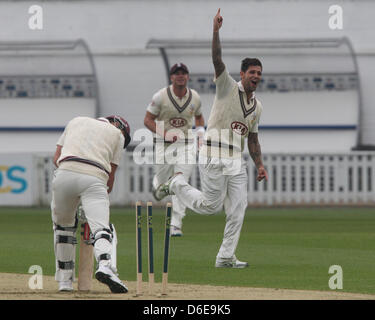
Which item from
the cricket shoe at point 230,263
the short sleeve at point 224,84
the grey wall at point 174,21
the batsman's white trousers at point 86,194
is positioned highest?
the grey wall at point 174,21

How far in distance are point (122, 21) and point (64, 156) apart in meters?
20.2

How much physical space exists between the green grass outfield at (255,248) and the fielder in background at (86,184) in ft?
3.93

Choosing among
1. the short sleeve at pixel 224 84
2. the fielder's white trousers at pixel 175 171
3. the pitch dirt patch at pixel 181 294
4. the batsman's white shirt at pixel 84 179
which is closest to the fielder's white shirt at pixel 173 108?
the fielder's white trousers at pixel 175 171

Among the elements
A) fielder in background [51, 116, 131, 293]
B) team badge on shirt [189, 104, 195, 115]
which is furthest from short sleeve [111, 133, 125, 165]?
team badge on shirt [189, 104, 195, 115]

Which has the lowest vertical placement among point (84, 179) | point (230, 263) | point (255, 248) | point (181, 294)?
point (181, 294)

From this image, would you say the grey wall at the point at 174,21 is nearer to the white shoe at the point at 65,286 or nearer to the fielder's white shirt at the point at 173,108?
the fielder's white shirt at the point at 173,108

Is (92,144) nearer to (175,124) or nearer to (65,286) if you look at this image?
(65,286)

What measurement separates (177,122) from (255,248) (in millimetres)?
2462

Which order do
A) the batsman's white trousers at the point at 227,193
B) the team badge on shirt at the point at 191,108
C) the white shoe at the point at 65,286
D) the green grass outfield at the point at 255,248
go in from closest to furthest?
the white shoe at the point at 65,286, the green grass outfield at the point at 255,248, the batsman's white trousers at the point at 227,193, the team badge on shirt at the point at 191,108

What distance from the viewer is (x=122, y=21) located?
97.5ft

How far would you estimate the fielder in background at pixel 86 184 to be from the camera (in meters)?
9.61

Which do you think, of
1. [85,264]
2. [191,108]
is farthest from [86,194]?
[191,108]

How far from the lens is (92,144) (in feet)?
32.4

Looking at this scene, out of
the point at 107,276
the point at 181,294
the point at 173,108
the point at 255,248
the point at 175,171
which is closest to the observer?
the point at 107,276
